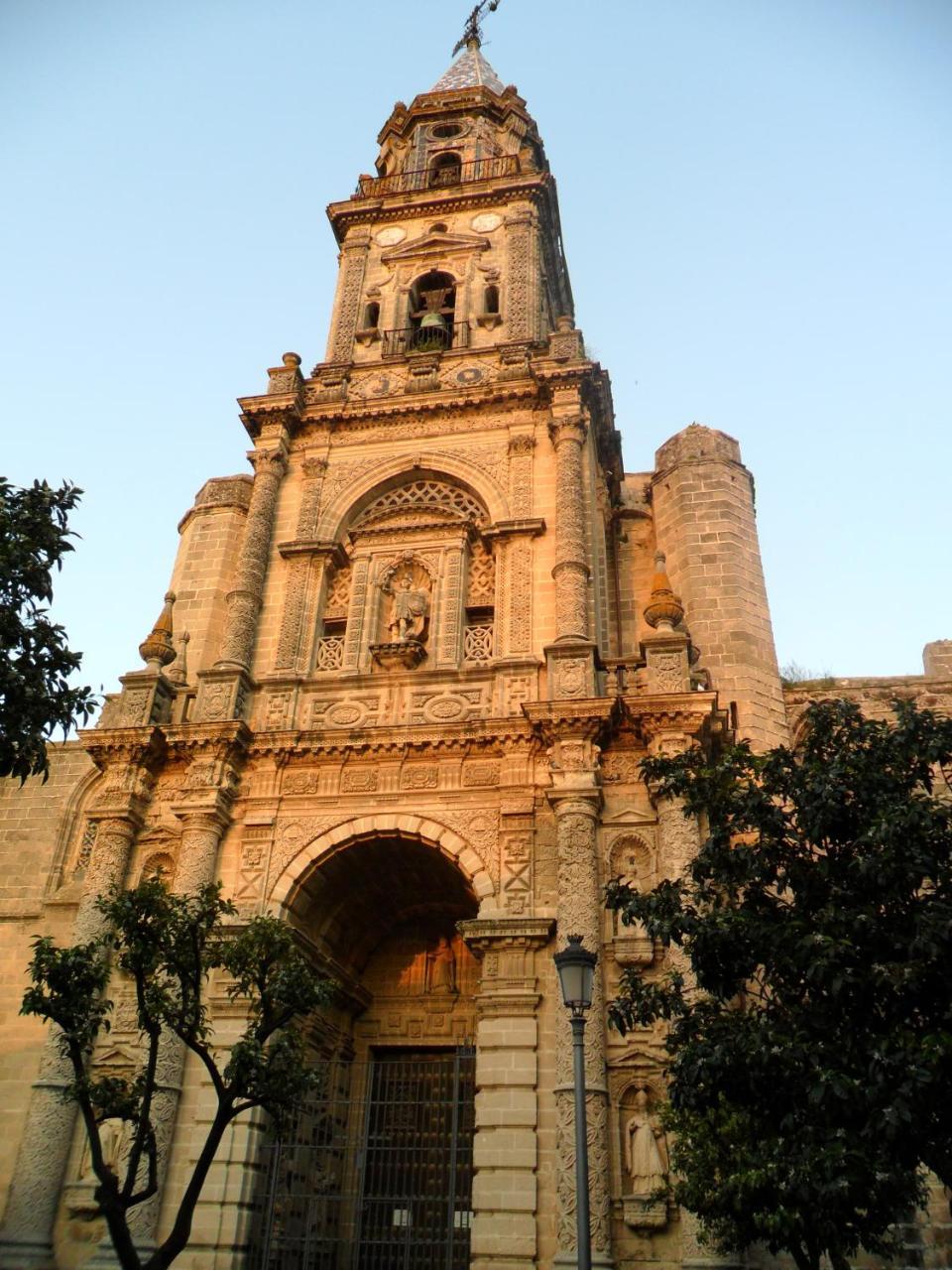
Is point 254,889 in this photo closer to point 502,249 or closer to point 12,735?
point 12,735

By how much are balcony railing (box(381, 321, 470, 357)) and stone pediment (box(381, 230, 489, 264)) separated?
2.30 metres

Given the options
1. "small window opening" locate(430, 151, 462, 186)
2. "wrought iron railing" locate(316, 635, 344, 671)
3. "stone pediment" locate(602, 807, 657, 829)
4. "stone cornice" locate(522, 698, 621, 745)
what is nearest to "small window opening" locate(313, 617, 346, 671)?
"wrought iron railing" locate(316, 635, 344, 671)

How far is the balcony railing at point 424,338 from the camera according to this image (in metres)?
23.4

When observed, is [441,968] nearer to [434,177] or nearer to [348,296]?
[348,296]

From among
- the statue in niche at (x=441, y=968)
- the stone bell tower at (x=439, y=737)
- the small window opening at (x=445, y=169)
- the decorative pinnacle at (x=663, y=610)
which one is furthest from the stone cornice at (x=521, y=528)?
the small window opening at (x=445, y=169)

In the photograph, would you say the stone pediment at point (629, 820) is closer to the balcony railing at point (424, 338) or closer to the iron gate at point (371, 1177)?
the iron gate at point (371, 1177)

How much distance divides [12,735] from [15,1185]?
7.12 meters

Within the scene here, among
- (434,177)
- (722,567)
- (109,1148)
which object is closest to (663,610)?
(722,567)

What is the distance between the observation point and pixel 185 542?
22422mm

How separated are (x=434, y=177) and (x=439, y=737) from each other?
18369mm

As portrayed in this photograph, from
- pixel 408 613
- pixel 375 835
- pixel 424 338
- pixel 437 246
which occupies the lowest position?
pixel 375 835

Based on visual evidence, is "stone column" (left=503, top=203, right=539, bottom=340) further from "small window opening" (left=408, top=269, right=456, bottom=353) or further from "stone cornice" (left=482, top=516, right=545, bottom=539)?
"stone cornice" (left=482, top=516, right=545, bottom=539)

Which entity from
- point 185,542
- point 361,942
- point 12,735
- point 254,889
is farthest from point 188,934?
point 185,542

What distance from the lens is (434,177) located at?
1128 inches
